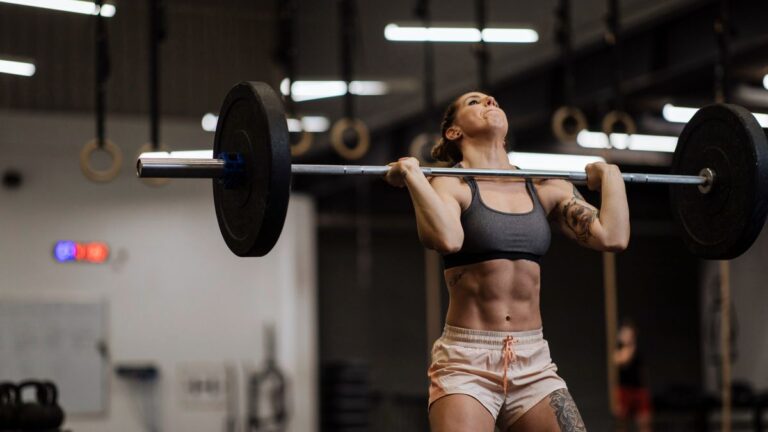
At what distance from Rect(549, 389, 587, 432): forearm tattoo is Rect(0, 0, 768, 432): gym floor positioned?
3.04 m

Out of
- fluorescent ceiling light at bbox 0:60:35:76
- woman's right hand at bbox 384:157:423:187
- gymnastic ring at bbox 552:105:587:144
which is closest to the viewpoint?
woman's right hand at bbox 384:157:423:187

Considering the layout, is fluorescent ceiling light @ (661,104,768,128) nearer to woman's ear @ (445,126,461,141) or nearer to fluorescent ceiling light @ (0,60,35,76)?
fluorescent ceiling light @ (0,60,35,76)

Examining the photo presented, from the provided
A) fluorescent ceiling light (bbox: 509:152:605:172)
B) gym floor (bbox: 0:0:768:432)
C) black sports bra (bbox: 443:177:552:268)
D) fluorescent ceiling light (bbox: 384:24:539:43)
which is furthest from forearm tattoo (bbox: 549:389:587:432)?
fluorescent ceiling light (bbox: 509:152:605:172)

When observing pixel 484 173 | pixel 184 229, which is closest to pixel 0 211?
pixel 184 229

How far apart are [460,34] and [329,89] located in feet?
4.70

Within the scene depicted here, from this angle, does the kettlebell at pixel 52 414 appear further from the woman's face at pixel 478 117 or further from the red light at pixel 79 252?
the red light at pixel 79 252

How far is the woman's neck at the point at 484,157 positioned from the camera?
118 inches

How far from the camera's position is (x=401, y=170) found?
9.14 feet

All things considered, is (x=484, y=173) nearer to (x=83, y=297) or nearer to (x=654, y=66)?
(x=654, y=66)

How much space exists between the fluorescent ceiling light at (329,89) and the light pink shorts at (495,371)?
19.2ft

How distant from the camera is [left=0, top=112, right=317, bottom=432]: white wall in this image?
28.8 feet

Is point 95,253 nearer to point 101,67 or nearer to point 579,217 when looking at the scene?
point 101,67

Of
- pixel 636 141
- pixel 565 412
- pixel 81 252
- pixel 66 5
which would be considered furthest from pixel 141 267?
pixel 565 412

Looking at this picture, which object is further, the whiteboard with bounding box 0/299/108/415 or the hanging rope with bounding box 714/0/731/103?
the whiteboard with bounding box 0/299/108/415
